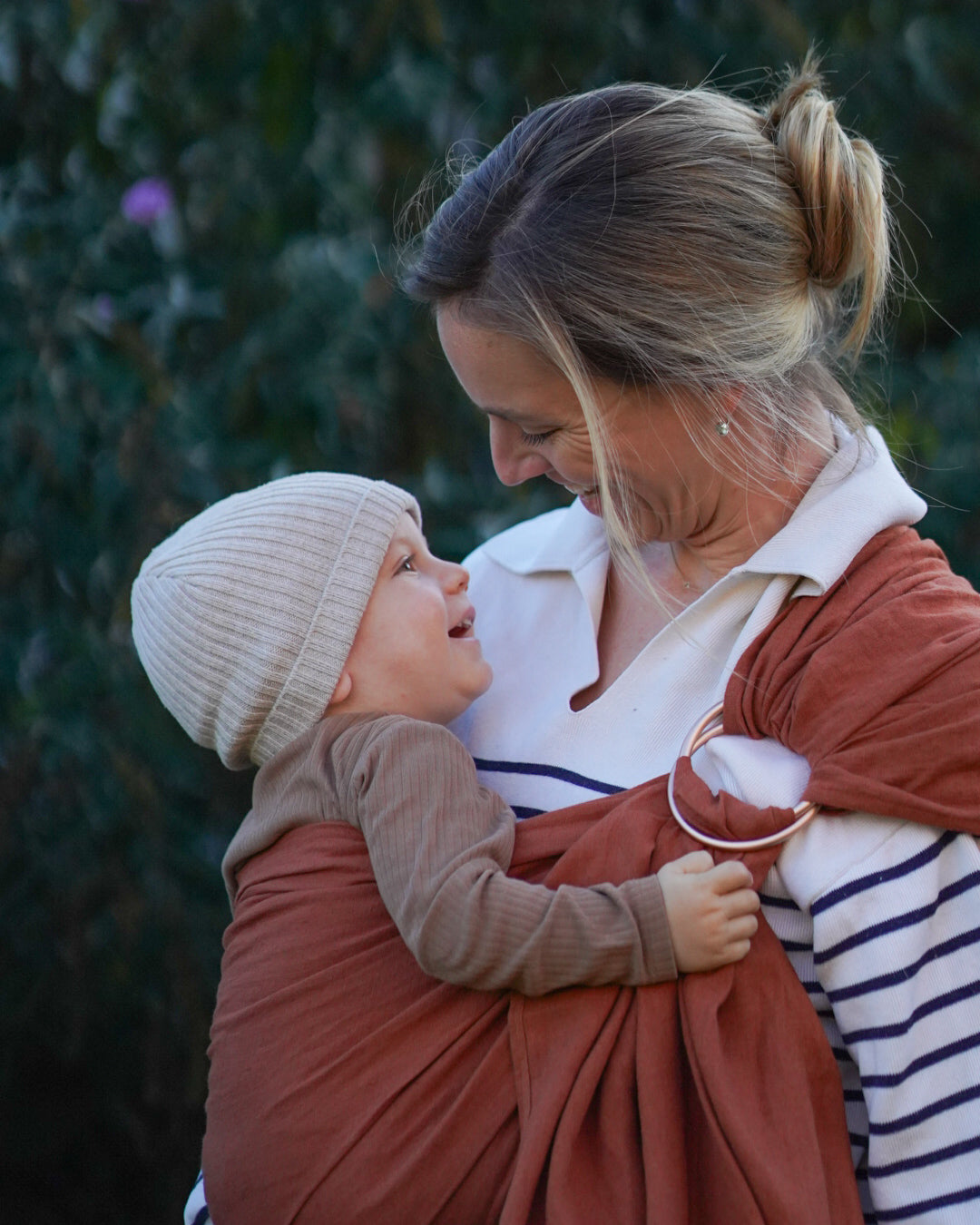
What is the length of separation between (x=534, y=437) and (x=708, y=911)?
65 centimetres

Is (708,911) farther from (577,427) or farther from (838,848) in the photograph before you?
(577,427)

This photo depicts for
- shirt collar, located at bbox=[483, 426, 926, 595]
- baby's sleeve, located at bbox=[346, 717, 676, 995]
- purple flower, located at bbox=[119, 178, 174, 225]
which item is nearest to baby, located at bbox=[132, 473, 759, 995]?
baby's sleeve, located at bbox=[346, 717, 676, 995]

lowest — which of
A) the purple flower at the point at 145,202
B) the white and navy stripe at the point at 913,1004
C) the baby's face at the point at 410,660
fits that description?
the white and navy stripe at the point at 913,1004

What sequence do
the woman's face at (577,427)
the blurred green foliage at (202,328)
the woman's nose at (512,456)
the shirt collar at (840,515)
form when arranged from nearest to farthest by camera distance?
the shirt collar at (840,515) → the woman's face at (577,427) → the woman's nose at (512,456) → the blurred green foliage at (202,328)

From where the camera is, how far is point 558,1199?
1.23 m

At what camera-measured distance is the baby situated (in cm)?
133

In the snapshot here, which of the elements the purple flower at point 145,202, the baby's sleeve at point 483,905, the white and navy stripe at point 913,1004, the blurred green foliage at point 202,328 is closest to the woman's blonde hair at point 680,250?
the baby's sleeve at point 483,905

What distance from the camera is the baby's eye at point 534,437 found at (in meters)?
1.62

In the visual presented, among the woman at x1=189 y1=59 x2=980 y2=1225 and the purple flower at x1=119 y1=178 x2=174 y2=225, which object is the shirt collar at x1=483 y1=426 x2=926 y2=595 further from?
the purple flower at x1=119 y1=178 x2=174 y2=225

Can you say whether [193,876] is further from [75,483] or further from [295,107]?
[295,107]

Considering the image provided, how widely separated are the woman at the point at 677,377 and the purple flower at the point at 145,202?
3.39 feet

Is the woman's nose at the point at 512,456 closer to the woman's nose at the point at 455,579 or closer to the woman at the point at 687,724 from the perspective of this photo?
the woman at the point at 687,724

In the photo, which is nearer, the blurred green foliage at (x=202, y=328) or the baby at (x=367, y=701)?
the baby at (x=367, y=701)

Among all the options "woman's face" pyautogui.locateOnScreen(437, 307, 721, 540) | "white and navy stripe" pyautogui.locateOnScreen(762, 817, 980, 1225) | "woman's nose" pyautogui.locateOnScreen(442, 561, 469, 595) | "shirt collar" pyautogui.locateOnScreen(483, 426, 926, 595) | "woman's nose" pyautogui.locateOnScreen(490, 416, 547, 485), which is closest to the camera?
"white and navy stripe" pyautogui.locateOnScreen(762, 817, 980, 1225)
